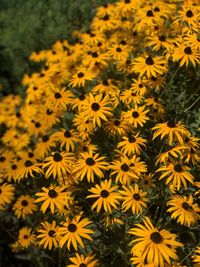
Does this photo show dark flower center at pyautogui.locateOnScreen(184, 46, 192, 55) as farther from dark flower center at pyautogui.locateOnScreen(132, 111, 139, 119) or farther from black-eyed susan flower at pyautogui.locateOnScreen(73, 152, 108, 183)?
black-eyed susan flower at pyautogui.locateOnScreen(73, 152, 108, 183)

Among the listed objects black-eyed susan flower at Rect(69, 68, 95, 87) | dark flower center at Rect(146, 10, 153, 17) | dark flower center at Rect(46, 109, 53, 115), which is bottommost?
dark flower center at Rect(46, 109, 53, 115)

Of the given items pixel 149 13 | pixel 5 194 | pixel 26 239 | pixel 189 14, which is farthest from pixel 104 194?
pixel 149 13

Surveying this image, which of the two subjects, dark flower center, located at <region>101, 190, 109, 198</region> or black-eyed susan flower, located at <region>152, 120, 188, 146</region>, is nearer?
dark flower center, located at <region>101, 190, 109, 198</region>

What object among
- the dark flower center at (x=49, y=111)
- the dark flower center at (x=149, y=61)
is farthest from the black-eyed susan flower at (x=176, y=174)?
the dark flower center at (x=49, y=111)

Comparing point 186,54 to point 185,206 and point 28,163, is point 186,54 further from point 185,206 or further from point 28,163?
point 28,163

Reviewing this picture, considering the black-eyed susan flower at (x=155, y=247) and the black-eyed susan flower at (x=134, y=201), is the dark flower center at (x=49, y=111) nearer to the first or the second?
the black-eyed susan flower at (x=134, y=201)

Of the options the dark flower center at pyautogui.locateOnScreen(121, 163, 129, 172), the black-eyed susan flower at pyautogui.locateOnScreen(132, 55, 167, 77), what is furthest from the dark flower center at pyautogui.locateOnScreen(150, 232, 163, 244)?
the black-eyed susan flower at pyautogui.locateOnScreen(132, 55, 167, 77)

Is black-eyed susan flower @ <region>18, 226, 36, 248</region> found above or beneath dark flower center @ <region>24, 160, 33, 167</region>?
beneath
